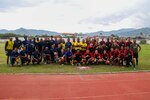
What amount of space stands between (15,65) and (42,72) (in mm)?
2775

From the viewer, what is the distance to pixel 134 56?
1686 centimetres

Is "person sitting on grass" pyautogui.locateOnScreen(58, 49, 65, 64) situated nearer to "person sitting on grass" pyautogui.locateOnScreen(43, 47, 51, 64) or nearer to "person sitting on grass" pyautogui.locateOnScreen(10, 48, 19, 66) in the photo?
"person sitting on grass" pyautogui.locateOnScreen(43, 47, 51, 64)

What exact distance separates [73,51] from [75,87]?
6689mm

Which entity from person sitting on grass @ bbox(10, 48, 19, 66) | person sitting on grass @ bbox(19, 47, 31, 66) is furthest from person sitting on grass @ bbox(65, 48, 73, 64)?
person sitting on grass @ bbox(10, 48, 19, 66)

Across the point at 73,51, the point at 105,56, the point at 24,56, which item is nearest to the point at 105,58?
the point at 105,56

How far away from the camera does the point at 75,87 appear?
10.9m

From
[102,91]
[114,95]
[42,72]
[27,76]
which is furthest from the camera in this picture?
[42,72]

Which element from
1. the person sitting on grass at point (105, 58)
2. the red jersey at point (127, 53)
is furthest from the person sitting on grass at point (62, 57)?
the red jersey at point (127, 53)

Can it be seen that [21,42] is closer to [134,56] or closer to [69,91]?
[134,56]

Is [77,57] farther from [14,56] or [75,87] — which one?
[75,87]

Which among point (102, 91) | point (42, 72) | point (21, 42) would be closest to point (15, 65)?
point (21, 42)

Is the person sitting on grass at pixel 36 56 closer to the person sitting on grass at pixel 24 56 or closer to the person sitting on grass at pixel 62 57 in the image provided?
the person sitting on grass at pixel 24 56

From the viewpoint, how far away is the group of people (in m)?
16.7

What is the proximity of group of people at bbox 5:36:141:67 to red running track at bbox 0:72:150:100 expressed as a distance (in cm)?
292
